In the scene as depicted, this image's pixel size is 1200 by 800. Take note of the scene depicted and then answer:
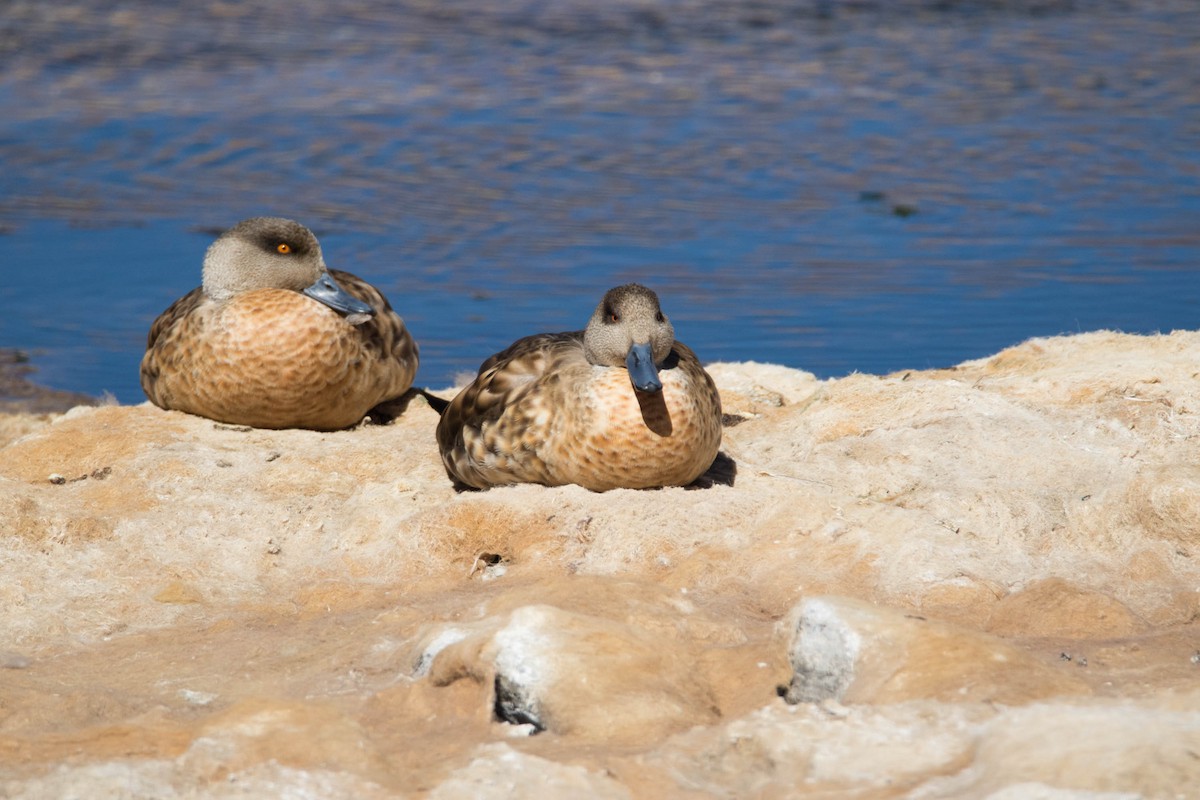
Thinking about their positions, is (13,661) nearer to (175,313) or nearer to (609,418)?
(609,418)

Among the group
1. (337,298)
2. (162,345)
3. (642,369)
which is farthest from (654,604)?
(162,345)

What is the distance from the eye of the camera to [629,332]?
6129 millimetres

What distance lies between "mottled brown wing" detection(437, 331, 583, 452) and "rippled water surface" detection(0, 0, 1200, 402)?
9.57 feet

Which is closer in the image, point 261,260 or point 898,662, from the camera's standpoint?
point 898,662

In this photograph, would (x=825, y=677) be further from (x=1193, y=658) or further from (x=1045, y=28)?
(x=1045, y=28)

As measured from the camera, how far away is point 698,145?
1493cm

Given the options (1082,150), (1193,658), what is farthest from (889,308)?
(1193,658)

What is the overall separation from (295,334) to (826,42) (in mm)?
13466

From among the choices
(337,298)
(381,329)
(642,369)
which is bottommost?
(381,329)

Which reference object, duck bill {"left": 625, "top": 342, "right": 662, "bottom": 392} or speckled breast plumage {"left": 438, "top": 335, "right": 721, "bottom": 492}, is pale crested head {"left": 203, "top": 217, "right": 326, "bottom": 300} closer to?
speckled breast plumage {"left": 438, "top": 335, "right": 721, "bottom": 492}

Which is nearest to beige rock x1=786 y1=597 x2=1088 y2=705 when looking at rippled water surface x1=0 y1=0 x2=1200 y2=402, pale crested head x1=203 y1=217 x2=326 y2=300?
pale crested head x1=203 y1=217 x2=326 y2=300

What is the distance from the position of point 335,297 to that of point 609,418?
213cm

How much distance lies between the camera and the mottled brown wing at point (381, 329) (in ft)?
25.5

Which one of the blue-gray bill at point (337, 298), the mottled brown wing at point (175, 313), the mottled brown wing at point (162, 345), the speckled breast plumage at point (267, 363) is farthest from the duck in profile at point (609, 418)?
the mottled brown wing at point (175, 313)
